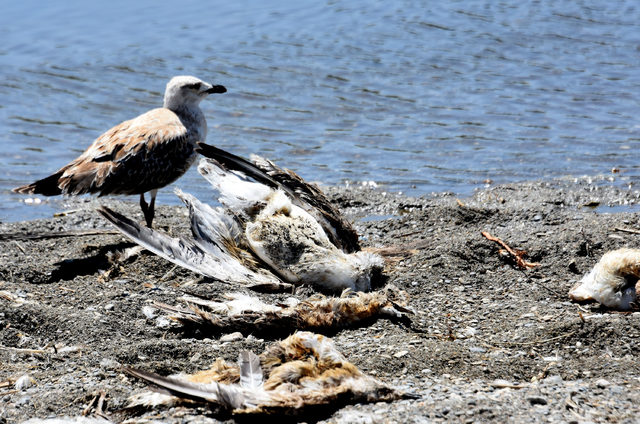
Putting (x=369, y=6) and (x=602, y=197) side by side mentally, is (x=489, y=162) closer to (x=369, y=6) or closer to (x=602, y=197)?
(x=602, y=197)

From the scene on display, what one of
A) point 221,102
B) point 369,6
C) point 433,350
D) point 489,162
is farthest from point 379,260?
point 369,6

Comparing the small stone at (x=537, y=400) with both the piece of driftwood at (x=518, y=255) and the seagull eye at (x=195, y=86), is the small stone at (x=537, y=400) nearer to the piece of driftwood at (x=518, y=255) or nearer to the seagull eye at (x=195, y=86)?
the piece of driftwood at (x=518, y=255)

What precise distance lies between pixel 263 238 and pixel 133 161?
1.83 meters

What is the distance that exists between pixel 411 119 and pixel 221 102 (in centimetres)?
303

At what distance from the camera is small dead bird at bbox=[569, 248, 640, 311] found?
5090 millimetres

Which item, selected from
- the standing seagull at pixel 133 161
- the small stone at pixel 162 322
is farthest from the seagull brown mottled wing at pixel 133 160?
the small stone at pixel 162 322

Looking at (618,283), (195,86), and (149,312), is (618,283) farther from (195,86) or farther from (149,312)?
(195,86)

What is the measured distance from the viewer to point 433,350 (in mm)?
4578

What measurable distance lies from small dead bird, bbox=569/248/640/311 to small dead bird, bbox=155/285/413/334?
1161mm

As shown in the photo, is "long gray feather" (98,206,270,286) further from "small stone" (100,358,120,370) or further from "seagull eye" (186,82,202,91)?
"seagull eye" (186,82,202,91)

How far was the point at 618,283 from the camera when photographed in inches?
202

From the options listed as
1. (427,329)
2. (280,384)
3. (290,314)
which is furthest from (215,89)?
(280,384)

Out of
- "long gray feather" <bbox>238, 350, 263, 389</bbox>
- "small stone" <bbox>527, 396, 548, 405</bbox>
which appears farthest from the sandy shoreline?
"long gray feather" <bbox>238, 350, 263, 389</bbox>

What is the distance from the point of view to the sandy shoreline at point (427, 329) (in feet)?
12.7
